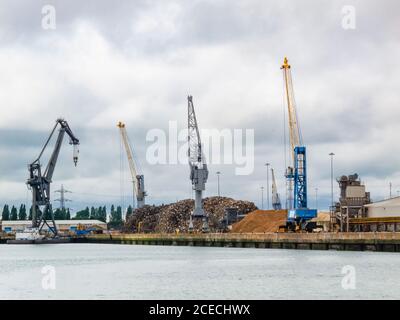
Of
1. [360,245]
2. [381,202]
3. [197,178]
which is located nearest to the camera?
[360,245]

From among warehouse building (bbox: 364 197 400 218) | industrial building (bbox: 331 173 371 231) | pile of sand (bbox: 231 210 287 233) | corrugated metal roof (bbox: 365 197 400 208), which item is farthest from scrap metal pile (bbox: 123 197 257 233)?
corrugated metal roof (bbox: 365 197 400 208)

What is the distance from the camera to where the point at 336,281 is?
54781 millimetres

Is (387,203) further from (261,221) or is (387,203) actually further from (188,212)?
(188,212)

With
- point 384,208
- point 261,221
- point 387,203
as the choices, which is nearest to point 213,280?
point 384,208

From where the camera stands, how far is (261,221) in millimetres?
150625

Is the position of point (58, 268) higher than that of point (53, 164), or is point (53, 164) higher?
point (53, 164)

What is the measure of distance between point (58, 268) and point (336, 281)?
28196mm

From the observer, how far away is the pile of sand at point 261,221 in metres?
146

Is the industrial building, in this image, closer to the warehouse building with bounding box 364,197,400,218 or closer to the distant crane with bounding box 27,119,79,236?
the warehouse building with bounding box 364,197,400,218

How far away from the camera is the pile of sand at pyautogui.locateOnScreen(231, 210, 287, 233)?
146250mm
